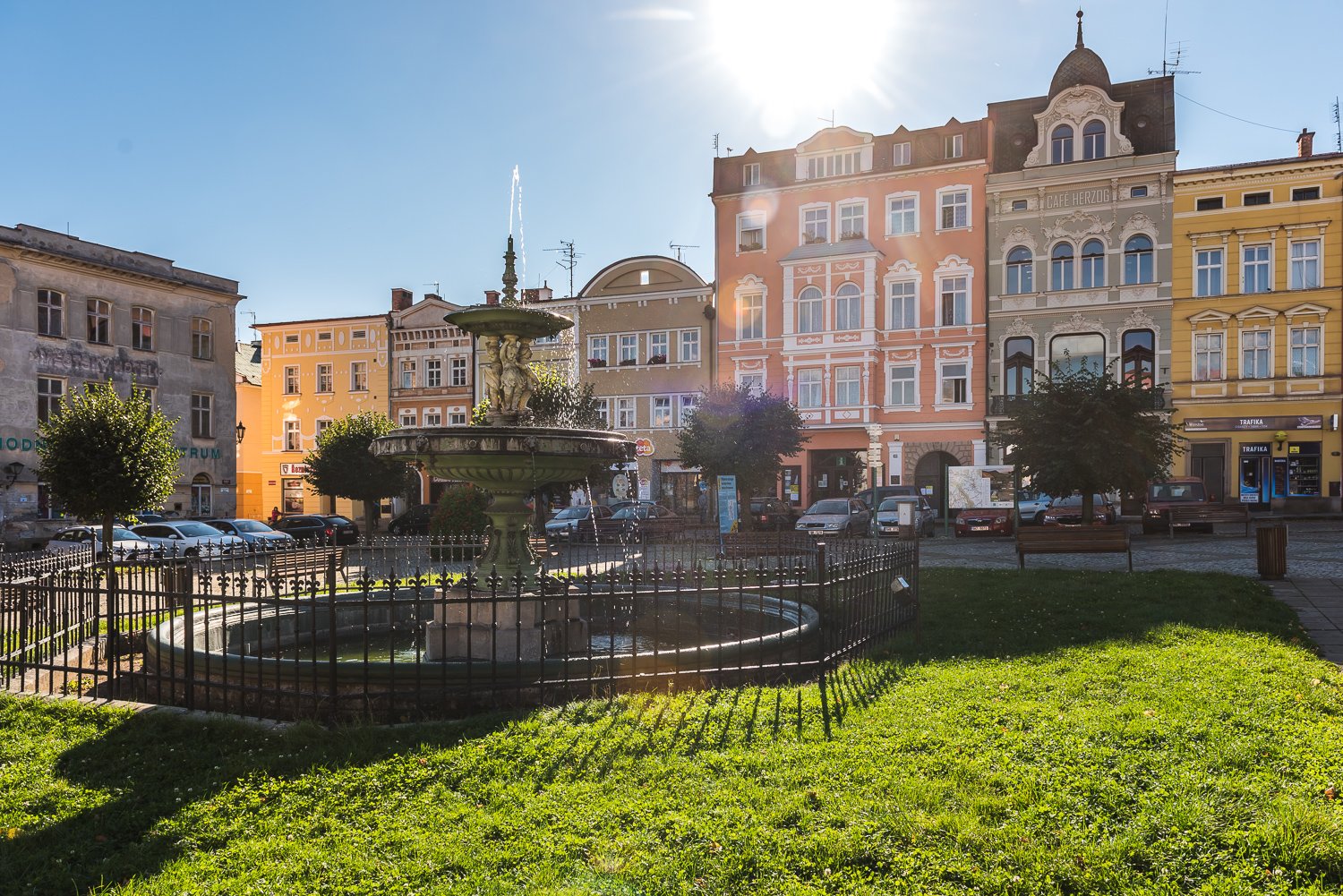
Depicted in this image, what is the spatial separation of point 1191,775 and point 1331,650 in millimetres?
5162

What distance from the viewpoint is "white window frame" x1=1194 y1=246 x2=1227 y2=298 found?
3441 centimetres

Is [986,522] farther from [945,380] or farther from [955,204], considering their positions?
[955,204]

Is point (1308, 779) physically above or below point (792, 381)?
below

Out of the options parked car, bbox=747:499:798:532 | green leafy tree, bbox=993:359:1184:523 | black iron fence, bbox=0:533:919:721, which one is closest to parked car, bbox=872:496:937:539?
parked car, bbox=747:499:798:532

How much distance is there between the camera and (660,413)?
43219 millimetres

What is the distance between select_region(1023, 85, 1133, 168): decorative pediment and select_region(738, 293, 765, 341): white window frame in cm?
1217

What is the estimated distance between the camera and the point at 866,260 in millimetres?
38062

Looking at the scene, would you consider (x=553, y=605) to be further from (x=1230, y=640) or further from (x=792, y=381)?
(x=792, y=381)

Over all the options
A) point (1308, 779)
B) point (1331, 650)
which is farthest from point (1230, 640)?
point (1308, 779)

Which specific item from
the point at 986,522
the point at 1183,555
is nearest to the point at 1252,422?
the point at 986,522

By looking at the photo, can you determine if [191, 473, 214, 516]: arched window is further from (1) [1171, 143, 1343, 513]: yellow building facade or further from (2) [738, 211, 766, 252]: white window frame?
(1) [1171, 143, 1343, 513]: yellow building facade

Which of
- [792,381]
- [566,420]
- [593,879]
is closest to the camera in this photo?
[593,879]

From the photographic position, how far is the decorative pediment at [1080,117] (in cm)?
3538

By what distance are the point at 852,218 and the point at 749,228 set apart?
4.67 metres
